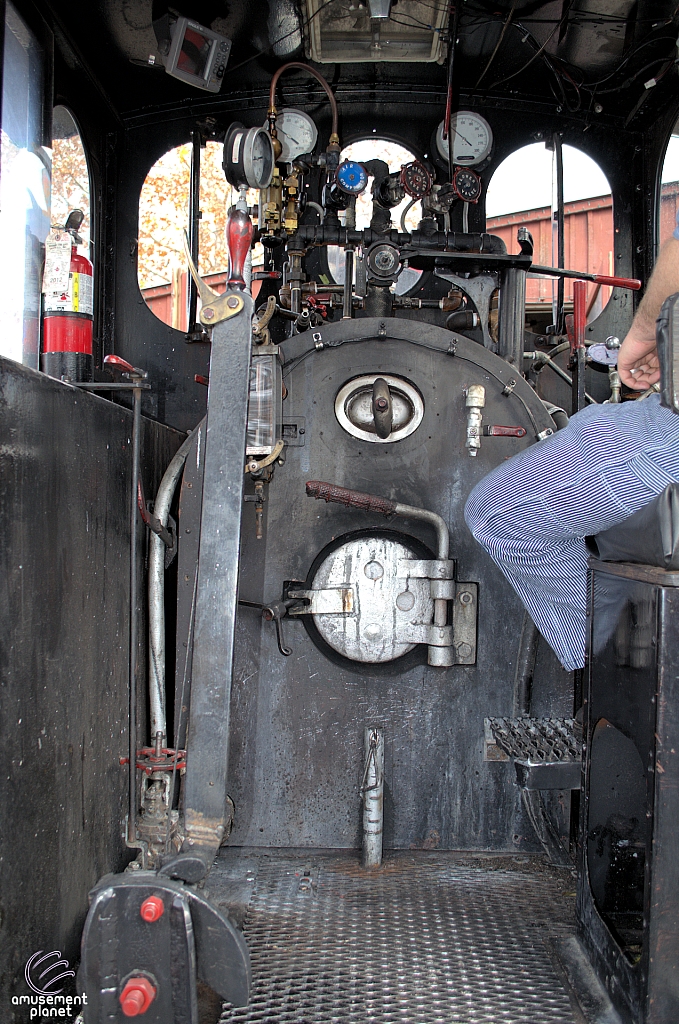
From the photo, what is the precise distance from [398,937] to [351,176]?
2501 millimetres

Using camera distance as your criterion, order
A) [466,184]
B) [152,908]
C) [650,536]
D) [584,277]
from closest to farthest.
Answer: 1. [152,908]
2. [650,536]
3. [584,277]
4. [466,184]

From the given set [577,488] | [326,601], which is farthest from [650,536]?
[326,601]

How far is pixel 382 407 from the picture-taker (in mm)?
2156

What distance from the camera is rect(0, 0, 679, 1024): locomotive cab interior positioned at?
140cm

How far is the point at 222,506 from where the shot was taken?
129 cm

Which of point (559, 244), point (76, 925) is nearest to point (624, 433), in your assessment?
point (76, 925)

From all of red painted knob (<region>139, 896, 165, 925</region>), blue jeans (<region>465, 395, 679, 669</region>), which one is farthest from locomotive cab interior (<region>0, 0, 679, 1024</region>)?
blue jeans (<region>465, 395, 679, 669</region>)

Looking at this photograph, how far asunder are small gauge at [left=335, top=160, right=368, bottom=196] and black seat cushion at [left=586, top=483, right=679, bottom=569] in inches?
71.8

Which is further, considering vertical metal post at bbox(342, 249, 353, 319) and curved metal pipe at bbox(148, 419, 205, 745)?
vertical metal post at bbox(342, 249, 353, 319)

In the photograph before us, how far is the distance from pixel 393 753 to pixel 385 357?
1.17 meters

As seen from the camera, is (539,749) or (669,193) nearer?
(539,749)

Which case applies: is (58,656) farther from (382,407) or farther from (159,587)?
(382,407)

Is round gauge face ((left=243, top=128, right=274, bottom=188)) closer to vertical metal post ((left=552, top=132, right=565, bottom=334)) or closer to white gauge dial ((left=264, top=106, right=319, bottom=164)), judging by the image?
white gauge dial ((left=264, top=106, right=319, bottom=164))

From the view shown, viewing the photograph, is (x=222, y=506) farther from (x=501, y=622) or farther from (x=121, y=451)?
(x=501, y=622)
